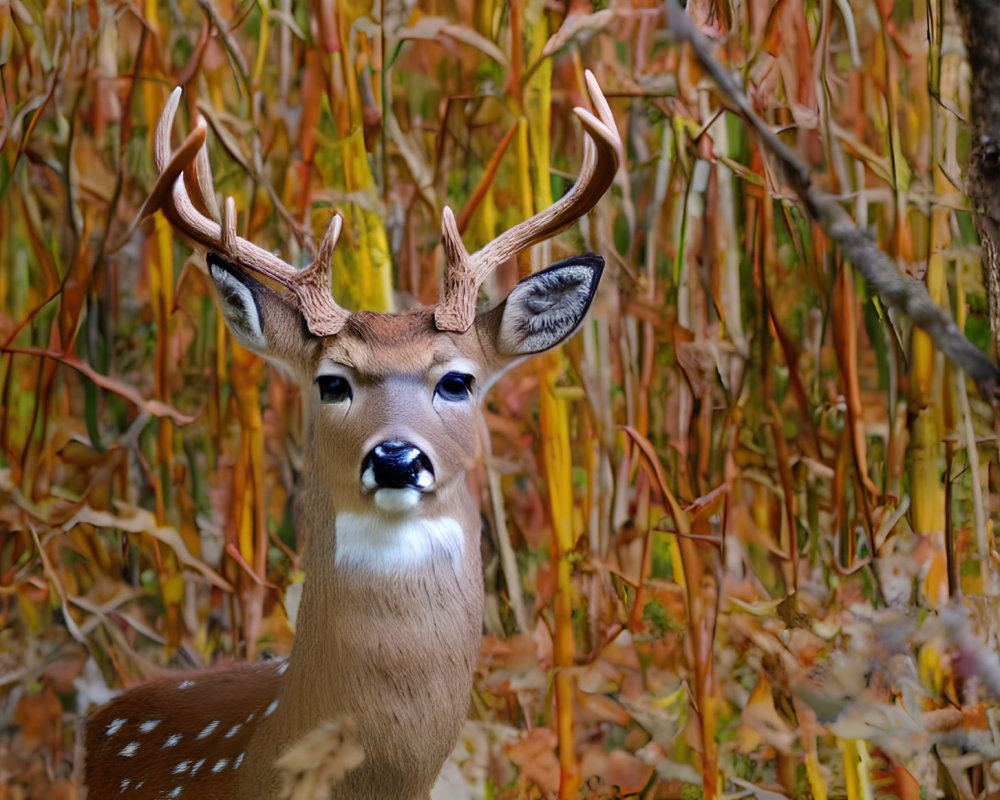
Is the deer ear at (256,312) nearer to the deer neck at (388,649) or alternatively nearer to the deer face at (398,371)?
the deer face at (398,371)

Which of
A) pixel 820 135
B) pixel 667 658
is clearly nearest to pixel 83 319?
pixel 667 658

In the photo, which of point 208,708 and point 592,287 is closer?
point 592,287

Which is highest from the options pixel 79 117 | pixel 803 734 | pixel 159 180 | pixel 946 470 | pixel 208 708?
pixel 79 117

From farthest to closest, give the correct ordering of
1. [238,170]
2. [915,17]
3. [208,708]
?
1. [238,170]
2. [915,17]
3. [208,708]

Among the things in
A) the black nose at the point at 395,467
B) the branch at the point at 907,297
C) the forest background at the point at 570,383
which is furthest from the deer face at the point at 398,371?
the branch at the point at 907,297

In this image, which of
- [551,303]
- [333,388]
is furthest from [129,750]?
[551,303]

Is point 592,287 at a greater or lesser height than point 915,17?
lesser

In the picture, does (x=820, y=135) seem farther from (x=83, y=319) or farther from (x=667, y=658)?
(x=83, y=319)

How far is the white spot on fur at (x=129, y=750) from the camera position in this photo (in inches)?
52.3

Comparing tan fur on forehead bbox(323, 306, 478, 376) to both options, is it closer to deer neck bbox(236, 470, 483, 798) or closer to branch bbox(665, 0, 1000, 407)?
deer neck bbox(236, 470, 483, 798)

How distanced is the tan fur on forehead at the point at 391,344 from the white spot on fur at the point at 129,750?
60 centimetres

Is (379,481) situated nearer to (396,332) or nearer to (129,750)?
(396,332)

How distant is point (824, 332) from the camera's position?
155 cm

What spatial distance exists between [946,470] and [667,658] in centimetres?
50
